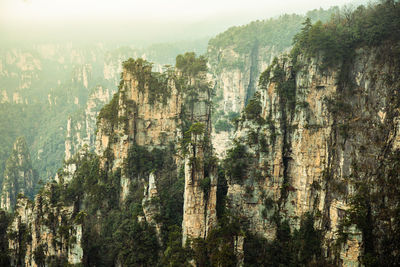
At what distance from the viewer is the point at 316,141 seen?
2948cm

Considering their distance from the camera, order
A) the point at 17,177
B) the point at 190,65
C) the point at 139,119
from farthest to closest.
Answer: the point at 17,177
the point at 190,65
the point at 139,119

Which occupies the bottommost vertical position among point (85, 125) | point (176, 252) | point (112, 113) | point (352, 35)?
point (176, 252)

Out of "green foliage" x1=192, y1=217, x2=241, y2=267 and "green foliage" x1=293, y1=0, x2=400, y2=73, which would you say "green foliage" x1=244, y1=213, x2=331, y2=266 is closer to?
"green foliage" x1=192, y1=217, x2=241, y2=267

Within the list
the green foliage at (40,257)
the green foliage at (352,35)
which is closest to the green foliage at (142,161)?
the green foliage at (40,257)

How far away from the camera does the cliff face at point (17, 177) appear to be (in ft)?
214

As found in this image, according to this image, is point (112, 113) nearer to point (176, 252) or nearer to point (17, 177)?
point (176, 252)

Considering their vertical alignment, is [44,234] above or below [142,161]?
below

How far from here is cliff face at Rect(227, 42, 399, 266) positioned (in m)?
26.6

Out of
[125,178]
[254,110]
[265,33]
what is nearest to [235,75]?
[265,33]

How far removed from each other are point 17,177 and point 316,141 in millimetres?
63636

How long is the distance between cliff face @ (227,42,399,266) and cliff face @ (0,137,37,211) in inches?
2065

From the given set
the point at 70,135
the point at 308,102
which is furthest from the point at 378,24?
the point at 70,135

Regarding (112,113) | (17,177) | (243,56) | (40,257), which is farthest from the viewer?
(243,56)

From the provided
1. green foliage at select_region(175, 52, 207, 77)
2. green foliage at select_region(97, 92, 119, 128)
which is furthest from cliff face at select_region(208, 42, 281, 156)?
green foliage at select_region(97, 92, 119, 128)
